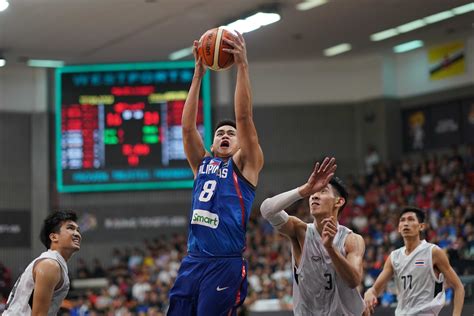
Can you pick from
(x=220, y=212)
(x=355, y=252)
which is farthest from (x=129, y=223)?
(x=220, y=212)

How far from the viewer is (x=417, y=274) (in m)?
8.96

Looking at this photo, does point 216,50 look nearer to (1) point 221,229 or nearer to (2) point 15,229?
(1) point 221,229

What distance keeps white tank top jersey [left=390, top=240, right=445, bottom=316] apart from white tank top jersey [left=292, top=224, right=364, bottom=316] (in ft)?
5.65

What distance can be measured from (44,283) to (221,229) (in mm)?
1326

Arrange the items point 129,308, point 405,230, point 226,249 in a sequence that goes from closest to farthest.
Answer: point 226,249 → point 405,230 → point 129,308

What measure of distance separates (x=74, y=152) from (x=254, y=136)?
45.5 ft

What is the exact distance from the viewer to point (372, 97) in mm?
24562

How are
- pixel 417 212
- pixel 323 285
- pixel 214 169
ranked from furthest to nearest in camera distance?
pixel 417 212
pixel 323 285
pixel 214 169

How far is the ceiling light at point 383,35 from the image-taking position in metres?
21.6

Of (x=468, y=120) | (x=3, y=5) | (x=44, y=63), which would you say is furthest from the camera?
(x=44, y=63)

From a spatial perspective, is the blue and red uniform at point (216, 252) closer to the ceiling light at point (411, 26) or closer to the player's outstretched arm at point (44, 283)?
the player's outstretched arm at point (44, 283)

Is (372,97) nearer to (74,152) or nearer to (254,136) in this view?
(74,152)

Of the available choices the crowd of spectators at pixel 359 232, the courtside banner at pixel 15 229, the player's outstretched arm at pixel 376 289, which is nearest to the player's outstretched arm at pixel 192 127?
the player's outstretched arm at pixel 376 289

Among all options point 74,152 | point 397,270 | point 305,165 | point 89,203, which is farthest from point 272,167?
point 397,270
